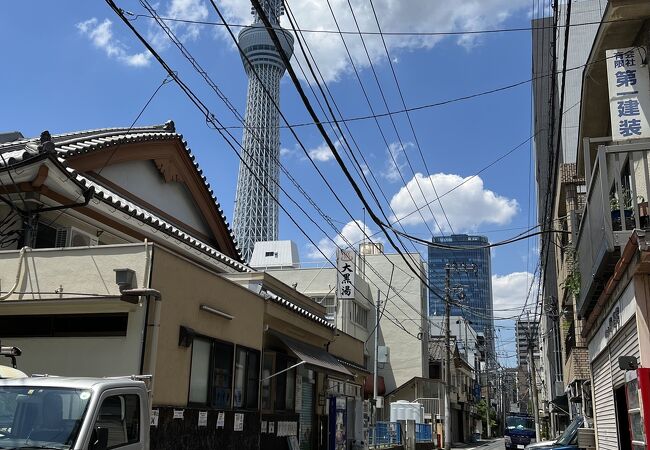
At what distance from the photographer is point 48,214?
1251 centimetres

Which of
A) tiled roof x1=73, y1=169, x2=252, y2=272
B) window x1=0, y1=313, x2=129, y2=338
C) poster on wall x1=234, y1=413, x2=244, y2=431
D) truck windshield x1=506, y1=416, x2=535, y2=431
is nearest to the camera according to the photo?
window x1=0, y1=313, x2=129, y2=338

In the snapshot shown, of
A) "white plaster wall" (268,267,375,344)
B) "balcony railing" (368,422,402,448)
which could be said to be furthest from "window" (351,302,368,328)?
"balcony railing" (368,422,402,448)

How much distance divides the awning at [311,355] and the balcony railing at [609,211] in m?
7.02

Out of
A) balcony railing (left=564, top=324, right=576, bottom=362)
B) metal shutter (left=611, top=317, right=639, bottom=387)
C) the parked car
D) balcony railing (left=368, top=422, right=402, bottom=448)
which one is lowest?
balcony railing (left=368, top=422, right=402, bottom=448)

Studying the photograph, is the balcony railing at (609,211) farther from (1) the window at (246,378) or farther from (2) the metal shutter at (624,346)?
(1) the window at (246,378)

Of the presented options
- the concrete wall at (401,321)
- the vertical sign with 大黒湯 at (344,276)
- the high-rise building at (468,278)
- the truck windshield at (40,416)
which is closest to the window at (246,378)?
the truck windshield at (40,416)

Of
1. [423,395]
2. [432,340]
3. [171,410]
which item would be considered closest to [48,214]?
[171,410]

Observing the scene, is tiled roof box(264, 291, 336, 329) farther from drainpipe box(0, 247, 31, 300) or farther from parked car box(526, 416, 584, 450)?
parked car box(526, 416, 584, 450)

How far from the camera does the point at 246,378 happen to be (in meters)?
14.2

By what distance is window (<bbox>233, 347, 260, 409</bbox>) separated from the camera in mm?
13805

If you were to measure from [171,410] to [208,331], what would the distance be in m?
2.04

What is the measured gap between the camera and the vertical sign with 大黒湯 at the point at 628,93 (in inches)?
422

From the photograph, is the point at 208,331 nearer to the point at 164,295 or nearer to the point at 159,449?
the point at 164,295

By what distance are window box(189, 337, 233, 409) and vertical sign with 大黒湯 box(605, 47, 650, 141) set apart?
8545 millimetres
